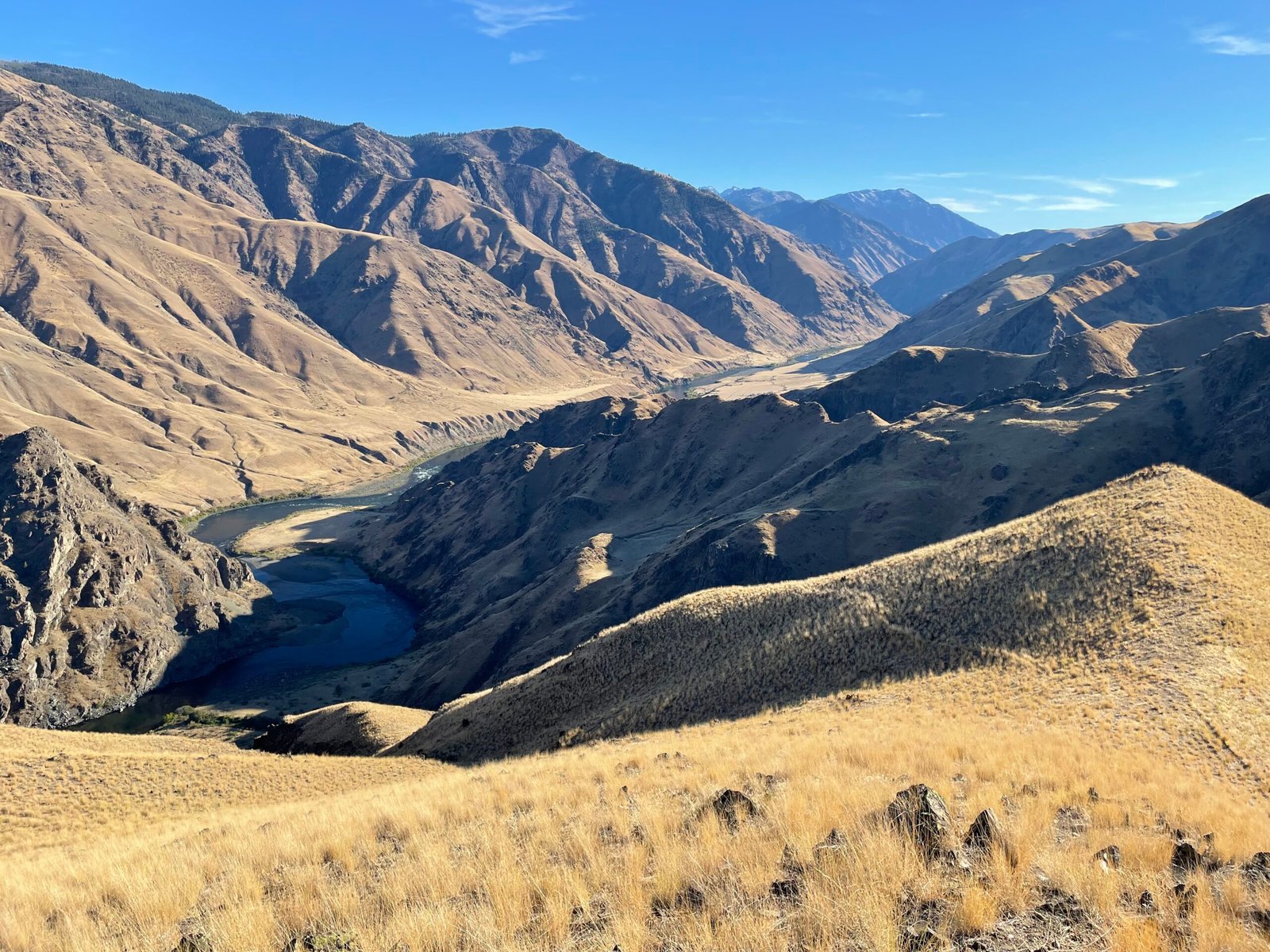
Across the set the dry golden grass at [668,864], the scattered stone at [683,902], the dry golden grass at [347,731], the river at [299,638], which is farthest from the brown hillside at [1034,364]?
the scattered stone at [683,902]

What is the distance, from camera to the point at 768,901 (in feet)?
27.5

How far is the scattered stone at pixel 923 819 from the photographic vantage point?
9.37 m

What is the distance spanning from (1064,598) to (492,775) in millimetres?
25198

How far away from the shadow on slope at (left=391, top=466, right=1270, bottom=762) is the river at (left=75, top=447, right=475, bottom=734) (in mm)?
55723

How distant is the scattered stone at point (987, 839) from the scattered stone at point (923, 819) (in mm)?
301

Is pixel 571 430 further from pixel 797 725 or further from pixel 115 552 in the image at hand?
pixel 797 725

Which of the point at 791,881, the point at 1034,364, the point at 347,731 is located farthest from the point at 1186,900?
the point at 1034,364

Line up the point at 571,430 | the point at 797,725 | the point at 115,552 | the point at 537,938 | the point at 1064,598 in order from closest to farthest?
the point at 537,938
the point at 797,725
the point at 1064,598
the point at 115,552
the point at 571,430

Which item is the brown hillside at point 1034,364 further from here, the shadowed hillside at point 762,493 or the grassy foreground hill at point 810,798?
the grassy foreground hill at point 810,798

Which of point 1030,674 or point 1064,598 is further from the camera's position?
point 1064,598

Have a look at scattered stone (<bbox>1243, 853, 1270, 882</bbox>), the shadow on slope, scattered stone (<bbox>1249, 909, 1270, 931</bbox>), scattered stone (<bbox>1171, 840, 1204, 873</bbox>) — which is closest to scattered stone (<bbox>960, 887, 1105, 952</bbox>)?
scattered stone (<bbox>1249, 909, 1270, 931</bbox>)

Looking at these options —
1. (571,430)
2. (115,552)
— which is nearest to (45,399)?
(115,552)

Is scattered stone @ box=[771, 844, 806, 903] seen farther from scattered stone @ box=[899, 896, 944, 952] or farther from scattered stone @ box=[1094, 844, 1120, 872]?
scattered stone @ box=[1094, 844, 1120, 872]

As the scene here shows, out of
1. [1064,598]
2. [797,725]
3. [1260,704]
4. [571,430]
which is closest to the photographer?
[1260,704]
